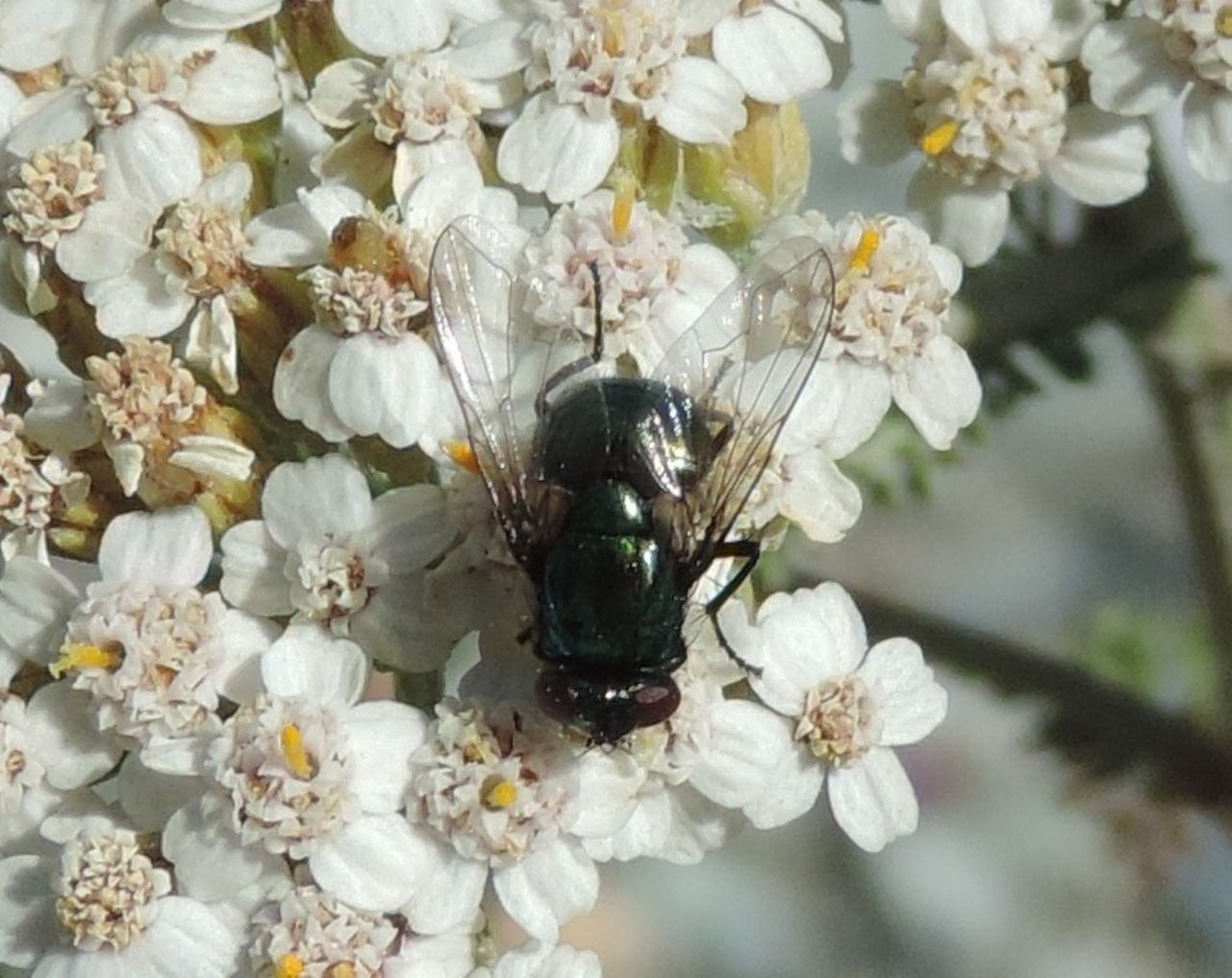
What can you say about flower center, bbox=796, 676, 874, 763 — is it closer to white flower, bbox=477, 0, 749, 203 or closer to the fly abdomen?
the fly abdomen

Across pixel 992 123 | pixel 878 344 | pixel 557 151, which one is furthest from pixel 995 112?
pixel 557 151

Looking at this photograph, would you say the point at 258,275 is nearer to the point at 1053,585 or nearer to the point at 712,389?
the point at 712,389

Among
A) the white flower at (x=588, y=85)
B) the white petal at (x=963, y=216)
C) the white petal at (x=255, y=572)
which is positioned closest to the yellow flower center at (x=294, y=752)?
the white petal at (x=255, y=572)

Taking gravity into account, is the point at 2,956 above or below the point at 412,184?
below

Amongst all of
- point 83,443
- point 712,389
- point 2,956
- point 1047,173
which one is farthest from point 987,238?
point 2,956

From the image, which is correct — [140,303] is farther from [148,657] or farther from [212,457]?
[148,657]

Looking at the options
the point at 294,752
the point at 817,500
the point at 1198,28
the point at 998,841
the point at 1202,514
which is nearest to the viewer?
the point at 294,752
